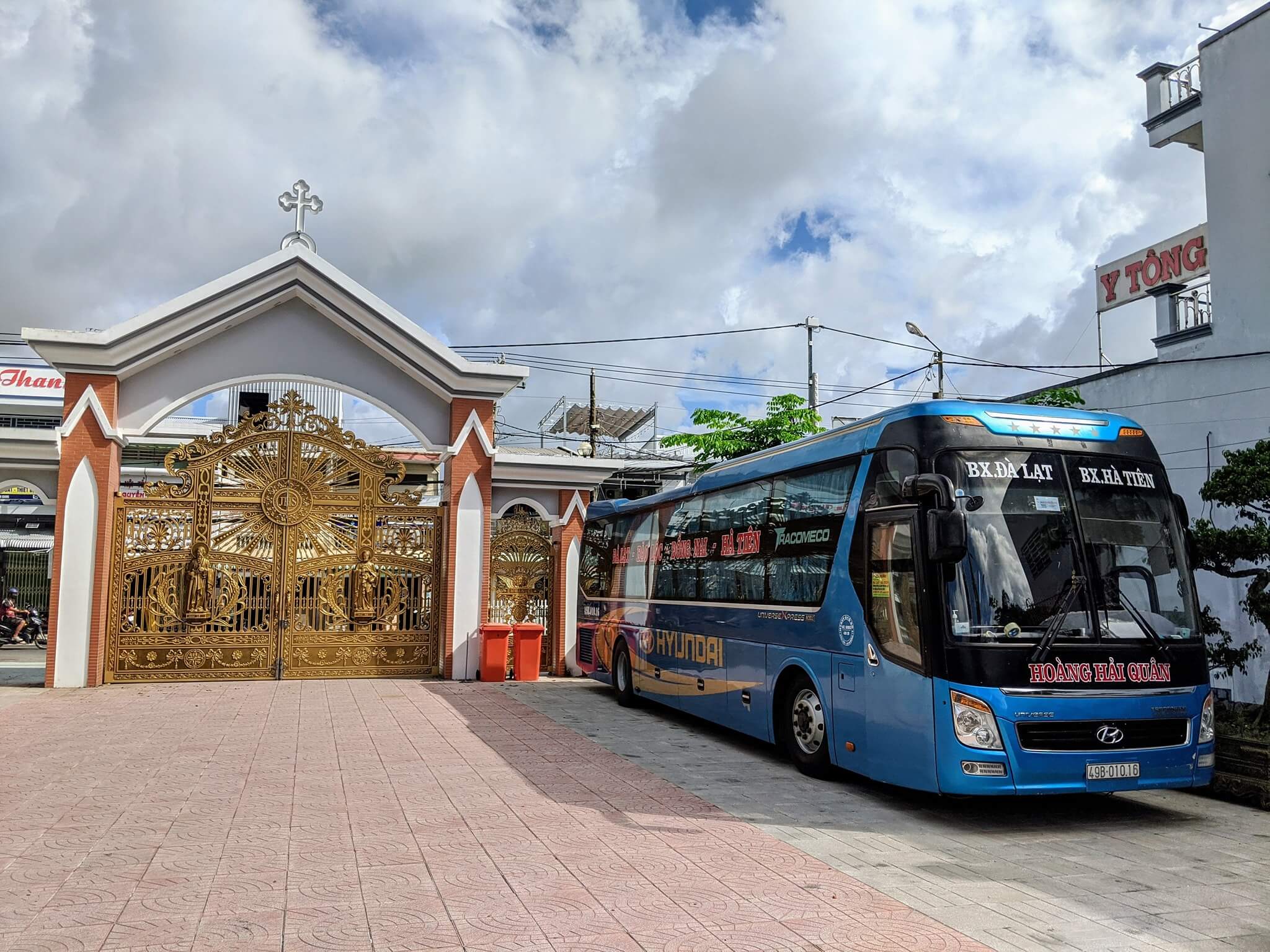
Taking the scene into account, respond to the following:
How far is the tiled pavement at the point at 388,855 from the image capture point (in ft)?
16.9

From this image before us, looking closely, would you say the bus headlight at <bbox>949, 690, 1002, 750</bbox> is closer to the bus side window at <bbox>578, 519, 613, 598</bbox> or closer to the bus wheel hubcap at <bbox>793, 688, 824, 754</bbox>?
the bus wheel hubcap at <bbox>793, 688, 824, 754</bbox>

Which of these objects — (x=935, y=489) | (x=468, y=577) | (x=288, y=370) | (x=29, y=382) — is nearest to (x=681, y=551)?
(x=468, y=577)

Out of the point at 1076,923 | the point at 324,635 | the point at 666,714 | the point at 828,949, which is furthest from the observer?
the point at 324,635

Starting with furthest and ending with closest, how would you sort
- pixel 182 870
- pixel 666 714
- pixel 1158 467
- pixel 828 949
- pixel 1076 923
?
pixel 666 714 < pixel 1158 467 < pixel 182 870 < pixel 1076 923 < pixel 828 949

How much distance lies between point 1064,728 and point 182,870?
5935 mm

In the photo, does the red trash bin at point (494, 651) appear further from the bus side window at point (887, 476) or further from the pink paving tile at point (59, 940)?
the pink paving tile at point (59, 940)

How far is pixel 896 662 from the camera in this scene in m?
7.97

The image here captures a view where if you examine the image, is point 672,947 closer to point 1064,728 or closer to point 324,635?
point 1064,728

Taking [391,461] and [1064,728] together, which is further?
[391,461]

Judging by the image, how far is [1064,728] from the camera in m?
7.36

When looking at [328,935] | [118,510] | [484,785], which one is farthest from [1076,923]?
[118,510]

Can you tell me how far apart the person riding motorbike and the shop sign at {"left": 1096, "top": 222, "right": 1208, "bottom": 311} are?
2651cm

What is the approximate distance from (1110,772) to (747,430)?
1394cm

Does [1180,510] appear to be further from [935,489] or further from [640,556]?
[640,556]
